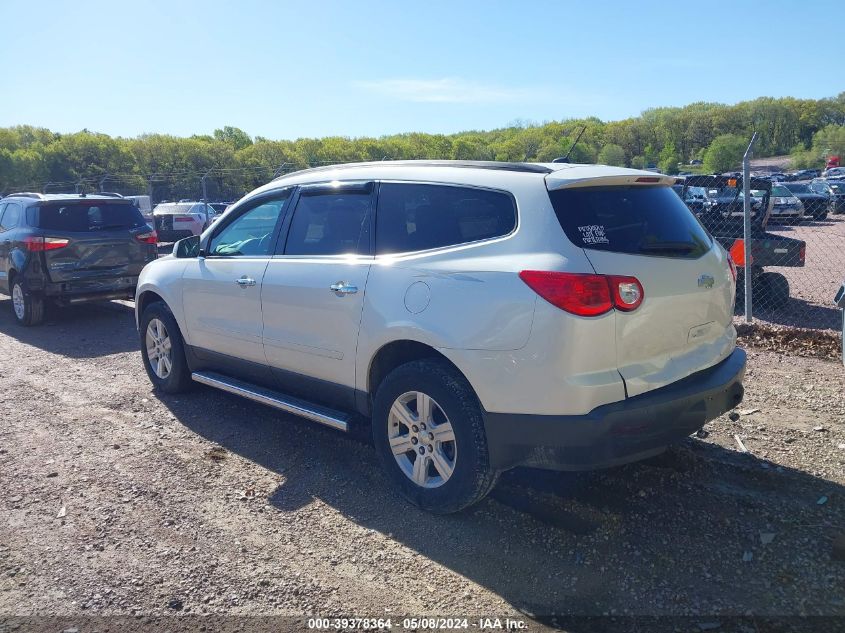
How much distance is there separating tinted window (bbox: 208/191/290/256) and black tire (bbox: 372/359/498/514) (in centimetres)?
170

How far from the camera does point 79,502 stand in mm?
4168

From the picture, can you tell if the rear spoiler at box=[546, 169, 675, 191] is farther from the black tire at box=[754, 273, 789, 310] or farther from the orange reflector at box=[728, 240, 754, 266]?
the black tire at box=[754, 273, 789, 310]

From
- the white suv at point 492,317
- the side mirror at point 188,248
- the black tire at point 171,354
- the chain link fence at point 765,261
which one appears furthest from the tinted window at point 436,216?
the chain link fence at point 765,261

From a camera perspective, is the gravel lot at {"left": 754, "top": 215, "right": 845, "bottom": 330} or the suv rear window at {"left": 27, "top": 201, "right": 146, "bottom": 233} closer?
the gravel lot at {"left": 754, "top": 215, "right": 845, "bottom": 330}

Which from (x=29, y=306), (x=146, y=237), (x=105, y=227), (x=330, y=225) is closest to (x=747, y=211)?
(x=330, y=225)

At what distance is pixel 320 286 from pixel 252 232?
1150 millimetres

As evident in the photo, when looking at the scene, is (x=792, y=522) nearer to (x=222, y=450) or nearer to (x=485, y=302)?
(x=485, y=302)

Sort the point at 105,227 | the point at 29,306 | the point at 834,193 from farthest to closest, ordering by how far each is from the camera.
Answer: the point at 834,193 → the point at 105,227 → the point at 29,306

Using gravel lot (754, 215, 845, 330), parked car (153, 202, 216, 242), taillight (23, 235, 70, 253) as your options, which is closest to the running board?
taillight (23, 235, 70, 253)

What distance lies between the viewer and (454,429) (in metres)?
3.62

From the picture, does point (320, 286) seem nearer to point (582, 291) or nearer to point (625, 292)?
point (582, 291)

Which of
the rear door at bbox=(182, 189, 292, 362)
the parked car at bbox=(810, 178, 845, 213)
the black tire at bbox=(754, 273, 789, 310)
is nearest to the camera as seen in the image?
the rear door at bbox=(182, 189, 292, 362)

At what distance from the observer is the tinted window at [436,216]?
3684 mm

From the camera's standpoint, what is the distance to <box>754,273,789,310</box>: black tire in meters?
9.23
